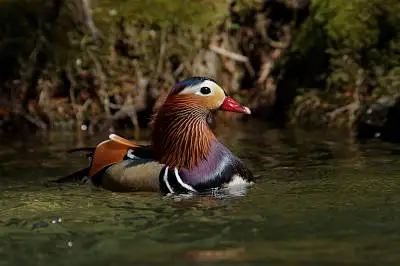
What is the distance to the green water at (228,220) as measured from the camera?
5461mm

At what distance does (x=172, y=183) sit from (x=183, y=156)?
0.27 m

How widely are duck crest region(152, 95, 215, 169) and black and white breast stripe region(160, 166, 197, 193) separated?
130 millimetres

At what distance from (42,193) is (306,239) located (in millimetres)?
3335

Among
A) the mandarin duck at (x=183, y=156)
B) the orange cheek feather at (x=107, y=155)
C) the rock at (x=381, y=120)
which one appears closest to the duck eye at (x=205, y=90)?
the mandarin duck at (x=183, y=156)

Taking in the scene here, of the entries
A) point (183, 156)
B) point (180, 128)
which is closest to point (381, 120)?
point (180, 128)

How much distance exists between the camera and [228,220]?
6.50m

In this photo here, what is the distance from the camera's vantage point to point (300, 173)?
9109mm

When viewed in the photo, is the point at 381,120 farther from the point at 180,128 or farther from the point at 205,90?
the point at 180,128

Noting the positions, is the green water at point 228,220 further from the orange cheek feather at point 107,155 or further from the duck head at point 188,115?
the duck head at point 188,115

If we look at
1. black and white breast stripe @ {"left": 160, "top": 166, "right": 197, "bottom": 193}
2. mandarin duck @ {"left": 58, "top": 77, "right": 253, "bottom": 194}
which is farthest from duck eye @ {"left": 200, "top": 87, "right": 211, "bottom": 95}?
black and white breast stripe @ {"left": 160, "top": 166, "right": 197, "bottom": 193}

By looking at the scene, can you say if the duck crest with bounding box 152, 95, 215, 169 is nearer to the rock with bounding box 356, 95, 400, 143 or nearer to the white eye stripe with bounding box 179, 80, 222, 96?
the white eye stripe with bounding box 179, 80, 222, 96

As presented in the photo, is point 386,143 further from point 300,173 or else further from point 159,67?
point 159,67

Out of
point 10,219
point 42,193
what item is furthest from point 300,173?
point 10,219

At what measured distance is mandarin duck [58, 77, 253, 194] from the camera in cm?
796
